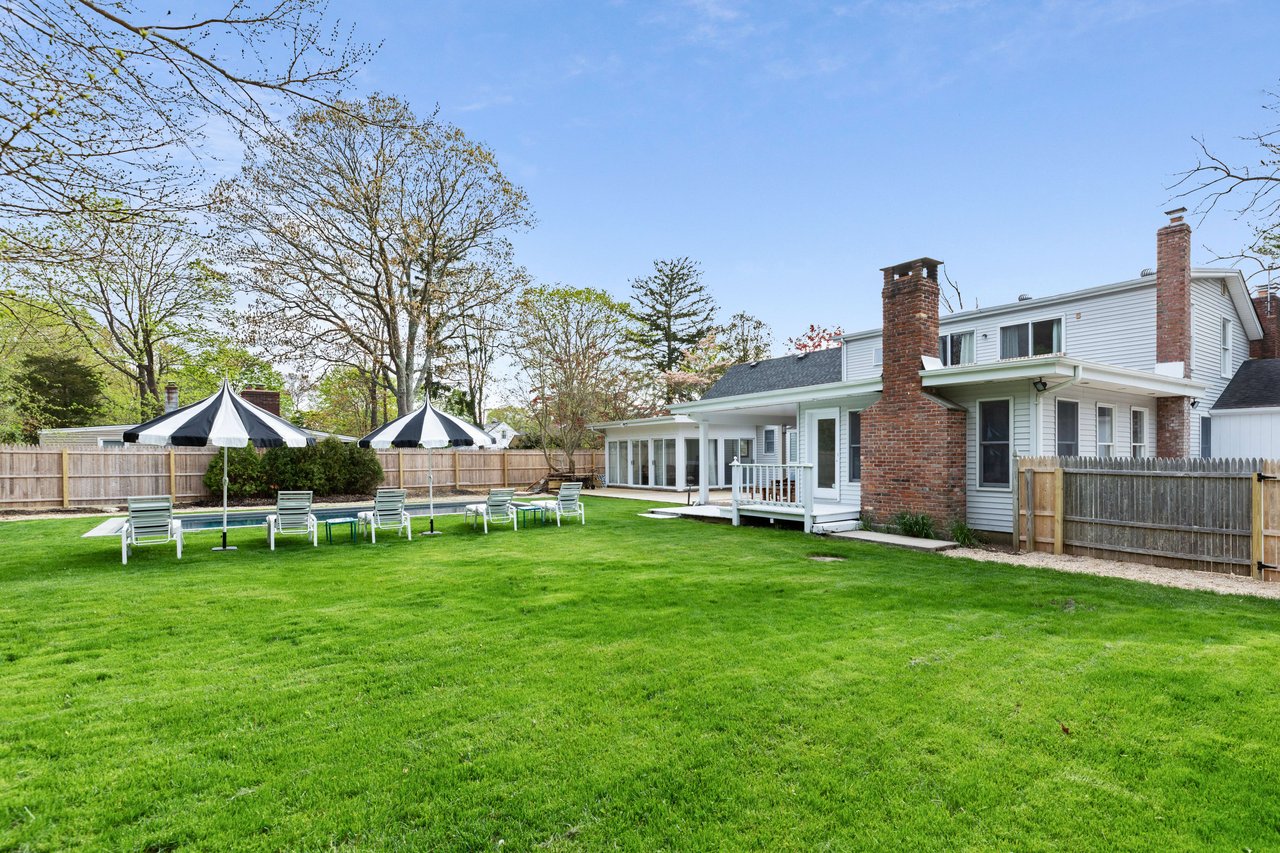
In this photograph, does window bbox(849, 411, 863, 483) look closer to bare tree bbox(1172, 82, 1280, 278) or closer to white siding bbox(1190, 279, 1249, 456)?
bare tree bbox(1172, 82, 1280, 278)

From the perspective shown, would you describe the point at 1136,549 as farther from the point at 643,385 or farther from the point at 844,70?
the point at 643,385

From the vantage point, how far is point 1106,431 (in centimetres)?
1137

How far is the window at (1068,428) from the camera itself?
10.3m

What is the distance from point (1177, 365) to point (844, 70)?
9.35 m

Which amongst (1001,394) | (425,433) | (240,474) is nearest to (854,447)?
(1001,394)

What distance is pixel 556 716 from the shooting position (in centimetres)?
356

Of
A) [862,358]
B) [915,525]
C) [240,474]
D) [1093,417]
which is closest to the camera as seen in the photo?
[915,525]

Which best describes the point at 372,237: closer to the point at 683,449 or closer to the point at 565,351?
the point at 565,351

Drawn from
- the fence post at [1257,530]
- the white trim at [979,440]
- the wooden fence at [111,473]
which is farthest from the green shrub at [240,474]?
the fence post at [1257,530]

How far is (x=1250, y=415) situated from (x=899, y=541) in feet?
35.4

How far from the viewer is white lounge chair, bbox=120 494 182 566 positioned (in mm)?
9031

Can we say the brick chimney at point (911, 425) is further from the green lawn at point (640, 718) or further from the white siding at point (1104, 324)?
the white siding at point (1104, 324)

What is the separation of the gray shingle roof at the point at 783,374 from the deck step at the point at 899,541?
21.8ft

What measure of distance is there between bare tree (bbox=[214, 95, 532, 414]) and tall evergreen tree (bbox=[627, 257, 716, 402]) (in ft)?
51.7
